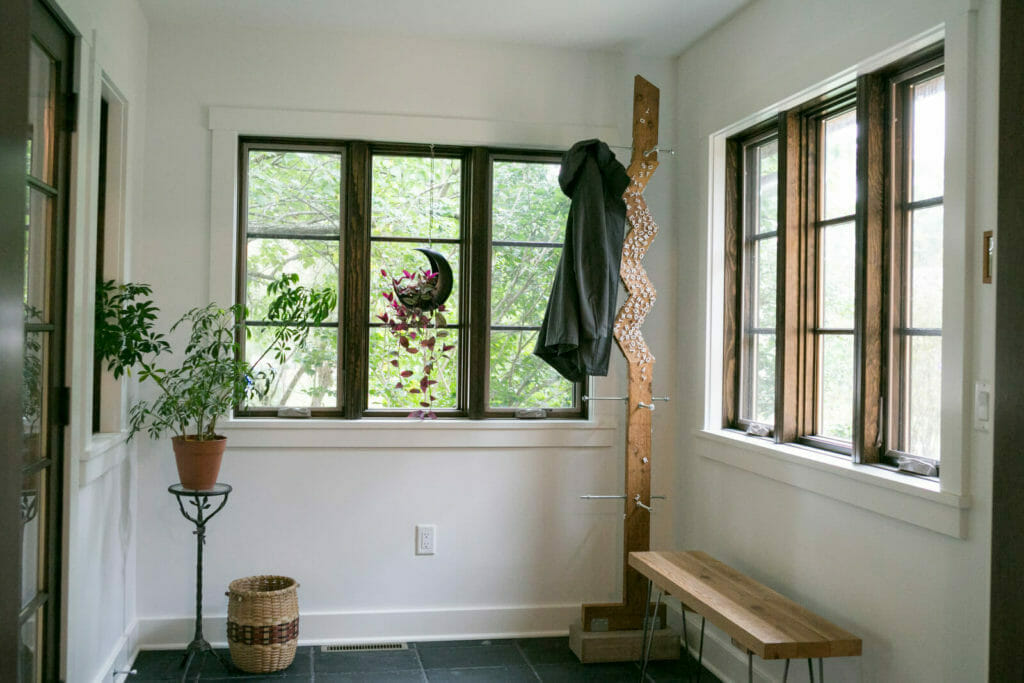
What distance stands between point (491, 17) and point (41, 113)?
1.79m

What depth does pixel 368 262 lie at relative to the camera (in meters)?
3.79

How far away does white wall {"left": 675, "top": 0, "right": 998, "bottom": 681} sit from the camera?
2.13m

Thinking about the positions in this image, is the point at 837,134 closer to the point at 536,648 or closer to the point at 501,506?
the point at 501,506

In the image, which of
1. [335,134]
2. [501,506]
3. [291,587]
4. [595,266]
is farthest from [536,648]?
[335,134]

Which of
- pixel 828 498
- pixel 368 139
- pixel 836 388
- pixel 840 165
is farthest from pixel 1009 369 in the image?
pixel 368 139

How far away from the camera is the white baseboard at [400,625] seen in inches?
141

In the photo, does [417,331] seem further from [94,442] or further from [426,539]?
[94,442]

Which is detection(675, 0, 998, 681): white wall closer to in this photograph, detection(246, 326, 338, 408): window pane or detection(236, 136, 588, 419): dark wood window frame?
detection(236, 136, 588, 419): dark wood window frame

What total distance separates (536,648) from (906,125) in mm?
2485

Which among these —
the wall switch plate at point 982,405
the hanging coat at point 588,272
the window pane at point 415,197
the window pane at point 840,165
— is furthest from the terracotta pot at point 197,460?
the wall switch plate at point 982,405

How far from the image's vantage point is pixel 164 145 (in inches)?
142

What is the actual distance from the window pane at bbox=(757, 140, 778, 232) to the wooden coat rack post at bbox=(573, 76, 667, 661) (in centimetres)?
43


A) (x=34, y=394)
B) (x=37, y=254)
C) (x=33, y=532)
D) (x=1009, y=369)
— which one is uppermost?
(x=37, y=254)

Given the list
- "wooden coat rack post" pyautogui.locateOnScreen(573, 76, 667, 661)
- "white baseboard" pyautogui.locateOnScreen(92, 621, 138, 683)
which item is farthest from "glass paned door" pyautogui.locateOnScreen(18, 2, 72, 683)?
"wooden coat rack post" pyautogui.locateOnScreen(573, 76, 667, 661)
